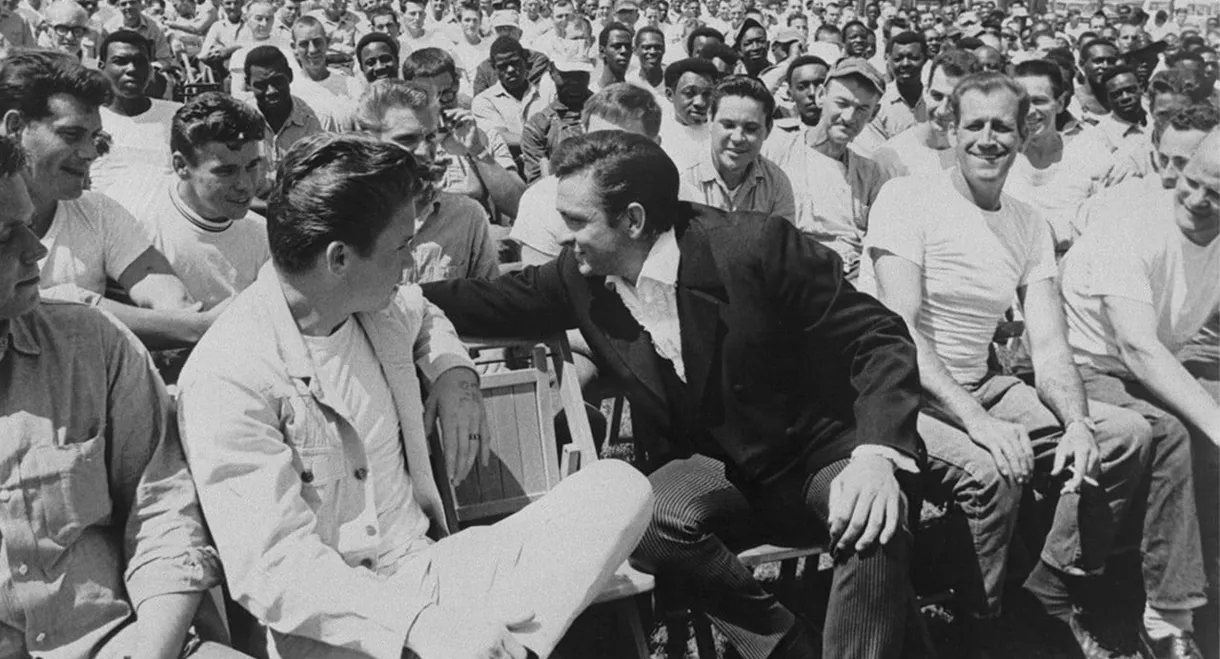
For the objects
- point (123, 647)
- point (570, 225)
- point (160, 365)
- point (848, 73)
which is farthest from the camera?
point (848, 73)

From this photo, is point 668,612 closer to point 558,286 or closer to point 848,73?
point 558,286

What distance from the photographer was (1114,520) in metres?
3.66

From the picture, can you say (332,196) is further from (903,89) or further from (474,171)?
(903,89)

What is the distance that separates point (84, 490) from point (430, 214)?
2.40 meters

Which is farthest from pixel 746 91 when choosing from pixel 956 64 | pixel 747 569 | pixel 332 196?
pixel 332 196

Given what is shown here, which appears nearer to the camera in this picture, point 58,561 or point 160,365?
point 58,561

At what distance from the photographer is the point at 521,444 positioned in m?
3.45

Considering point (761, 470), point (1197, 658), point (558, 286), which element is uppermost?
point (558, 286)

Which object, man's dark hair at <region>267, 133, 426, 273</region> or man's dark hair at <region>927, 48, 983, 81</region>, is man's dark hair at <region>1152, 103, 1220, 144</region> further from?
man's dark hair at <region>267, 133, 426, 273</region>

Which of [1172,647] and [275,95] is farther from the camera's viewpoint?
[275,95]

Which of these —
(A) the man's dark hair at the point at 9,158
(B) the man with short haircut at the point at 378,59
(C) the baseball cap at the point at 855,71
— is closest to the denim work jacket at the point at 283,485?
(A) the man's dark hair at the point at 9,158

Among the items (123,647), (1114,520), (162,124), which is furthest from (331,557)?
(162,124)

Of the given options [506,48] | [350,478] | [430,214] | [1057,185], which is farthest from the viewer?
[506,48]

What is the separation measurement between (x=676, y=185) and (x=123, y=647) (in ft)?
6.57
